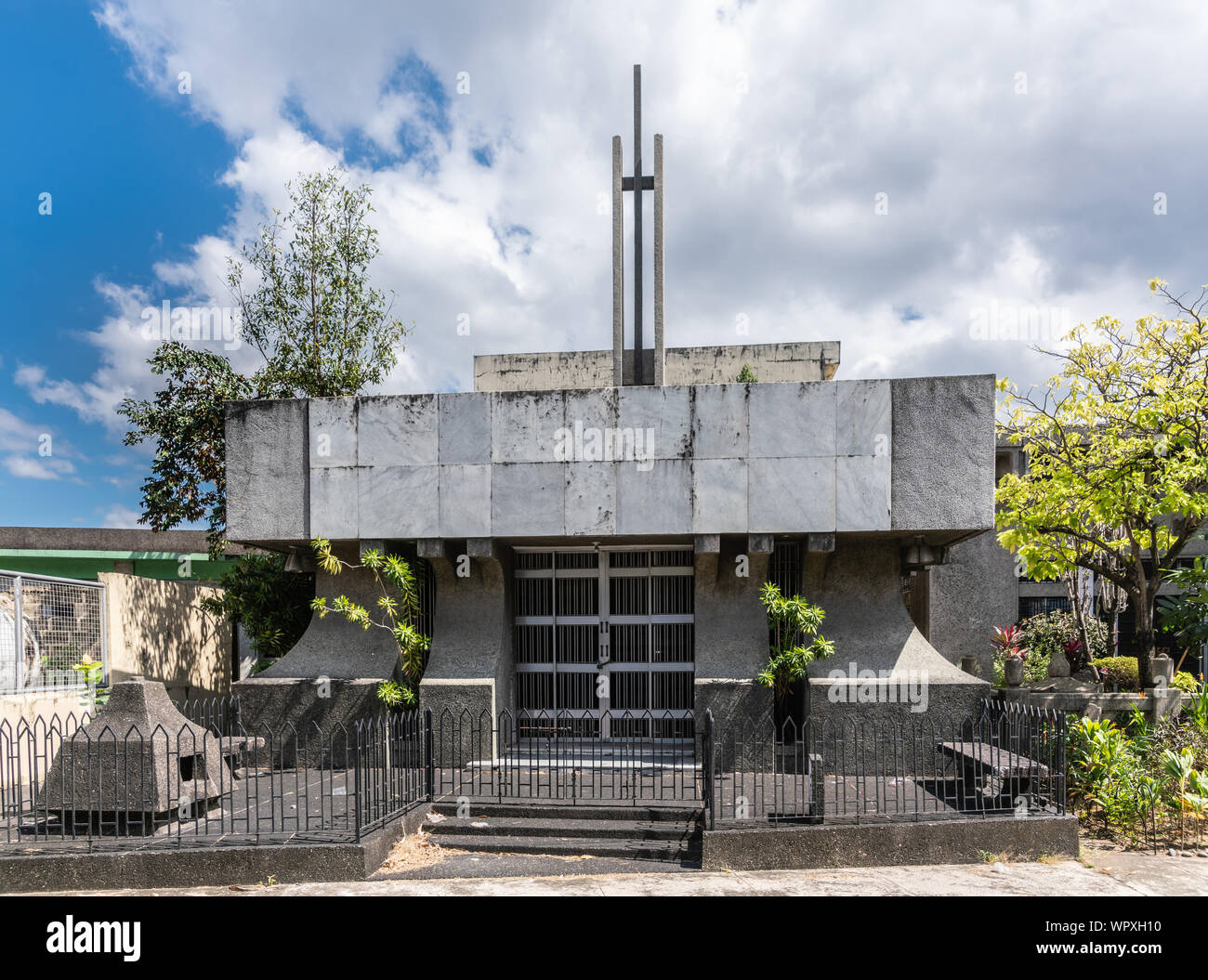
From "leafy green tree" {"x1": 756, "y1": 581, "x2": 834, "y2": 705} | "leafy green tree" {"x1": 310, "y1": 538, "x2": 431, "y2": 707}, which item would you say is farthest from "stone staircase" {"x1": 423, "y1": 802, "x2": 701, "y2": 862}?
"leafy green tree" {"x1": 756, "y1": 581, "x2": 834, "y2": 705}

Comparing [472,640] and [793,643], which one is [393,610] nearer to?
[472,640]

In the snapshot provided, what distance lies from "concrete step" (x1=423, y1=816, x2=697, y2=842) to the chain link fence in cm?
712

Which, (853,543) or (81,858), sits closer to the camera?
(81,858)

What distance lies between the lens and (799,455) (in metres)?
10.1

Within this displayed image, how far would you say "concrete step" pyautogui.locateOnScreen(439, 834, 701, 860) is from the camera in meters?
7.82

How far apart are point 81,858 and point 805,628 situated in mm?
7979

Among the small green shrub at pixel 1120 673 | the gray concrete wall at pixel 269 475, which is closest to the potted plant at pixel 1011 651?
the small green shrub at pixel 1120 673

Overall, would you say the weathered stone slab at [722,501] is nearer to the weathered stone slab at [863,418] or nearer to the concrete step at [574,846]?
the weathered stone slab at [863,418]

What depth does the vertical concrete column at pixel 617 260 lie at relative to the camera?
1217cm

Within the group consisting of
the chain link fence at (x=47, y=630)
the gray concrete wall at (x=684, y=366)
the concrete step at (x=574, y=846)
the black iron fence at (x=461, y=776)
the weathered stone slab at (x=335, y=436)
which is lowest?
the concrete step at (x=574, y=846)

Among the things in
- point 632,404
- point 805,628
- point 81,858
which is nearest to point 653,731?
point 805,628

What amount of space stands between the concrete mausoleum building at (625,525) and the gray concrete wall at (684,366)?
231 inches

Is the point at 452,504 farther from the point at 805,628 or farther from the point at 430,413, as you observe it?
the point at 805,628

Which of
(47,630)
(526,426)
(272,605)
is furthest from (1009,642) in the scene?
(47,630)
